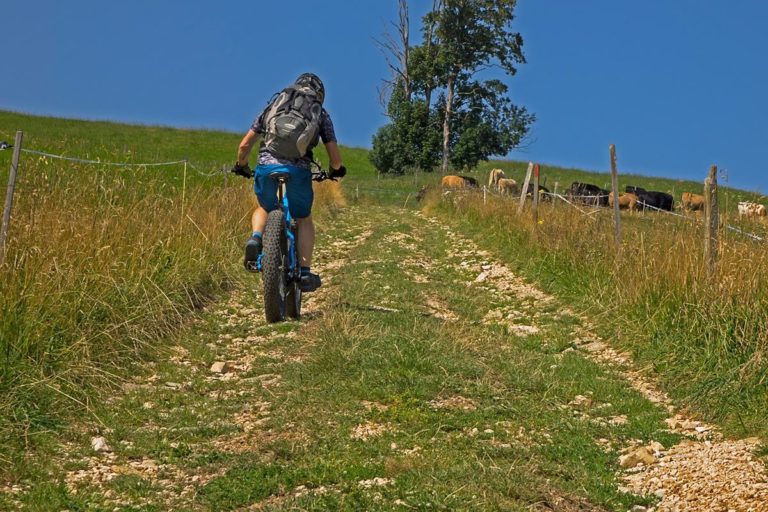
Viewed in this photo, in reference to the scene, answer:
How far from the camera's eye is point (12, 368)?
466 centimetres

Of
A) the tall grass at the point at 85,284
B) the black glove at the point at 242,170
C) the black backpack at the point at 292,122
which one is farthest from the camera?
the black glove at the point at 242,170

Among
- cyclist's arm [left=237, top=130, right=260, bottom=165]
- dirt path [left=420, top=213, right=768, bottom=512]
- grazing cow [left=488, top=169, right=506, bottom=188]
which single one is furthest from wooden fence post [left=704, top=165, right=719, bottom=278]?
grazing cow [left=488, top=169, right=506, bottom=188]

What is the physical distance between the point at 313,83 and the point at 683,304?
11.1 ft

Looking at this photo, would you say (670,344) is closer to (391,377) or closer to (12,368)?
(391,377)

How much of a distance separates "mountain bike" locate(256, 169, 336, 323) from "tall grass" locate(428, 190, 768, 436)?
2.82 metres

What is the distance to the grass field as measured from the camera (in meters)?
3.85

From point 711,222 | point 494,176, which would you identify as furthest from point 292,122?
point 494,176

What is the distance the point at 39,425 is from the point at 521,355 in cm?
350

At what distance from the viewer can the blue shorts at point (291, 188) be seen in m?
6.43

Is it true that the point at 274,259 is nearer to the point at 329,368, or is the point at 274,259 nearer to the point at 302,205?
the point at 302,205

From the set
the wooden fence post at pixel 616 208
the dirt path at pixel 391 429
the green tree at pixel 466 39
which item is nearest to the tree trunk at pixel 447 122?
the green tree at pixel 466 39

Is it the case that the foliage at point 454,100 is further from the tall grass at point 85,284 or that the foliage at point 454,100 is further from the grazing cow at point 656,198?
the tall grass at point 85,284

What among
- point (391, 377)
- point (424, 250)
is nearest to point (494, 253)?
point (424, 250)

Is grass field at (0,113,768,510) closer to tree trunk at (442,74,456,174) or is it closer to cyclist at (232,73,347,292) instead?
cyclist at (232,73,347,292)
